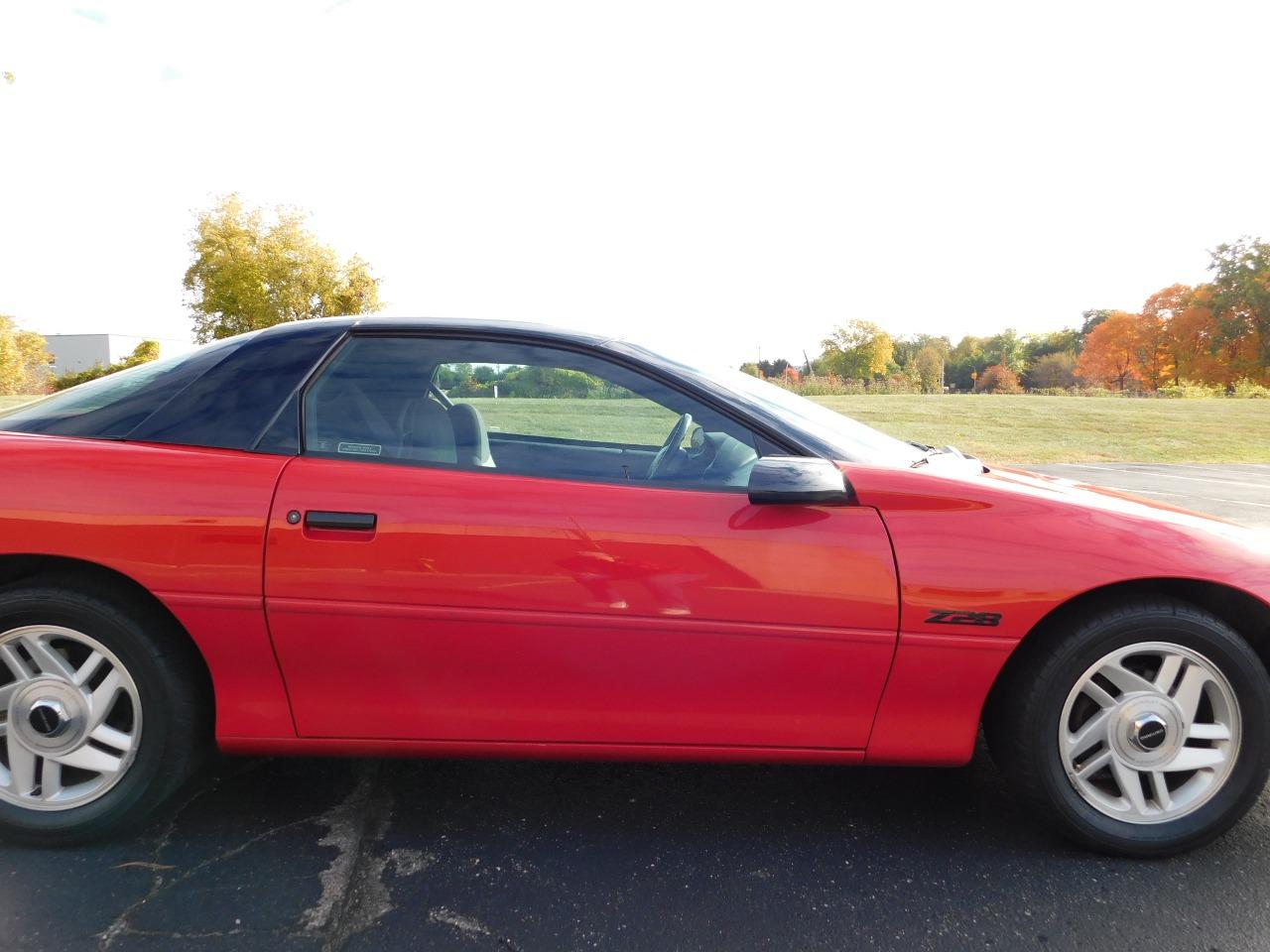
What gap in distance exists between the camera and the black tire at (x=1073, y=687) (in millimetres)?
2182

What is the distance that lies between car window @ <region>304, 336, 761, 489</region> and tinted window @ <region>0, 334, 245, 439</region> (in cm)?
40

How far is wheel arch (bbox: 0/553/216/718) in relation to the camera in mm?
2209

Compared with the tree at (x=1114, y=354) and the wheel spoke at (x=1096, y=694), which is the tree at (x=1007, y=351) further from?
the wheel spoke at (x=1096, y=694)

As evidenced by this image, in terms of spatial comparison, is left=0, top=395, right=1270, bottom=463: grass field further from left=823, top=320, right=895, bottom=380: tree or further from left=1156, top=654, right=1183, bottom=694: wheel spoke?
left=823, top=320, right=895, bottom=380: tree

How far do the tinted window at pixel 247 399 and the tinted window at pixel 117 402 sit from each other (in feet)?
0.14

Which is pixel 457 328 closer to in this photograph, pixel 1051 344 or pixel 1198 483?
pixel 1198 483

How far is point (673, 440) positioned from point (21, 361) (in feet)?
164

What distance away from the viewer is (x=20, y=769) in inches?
88.8

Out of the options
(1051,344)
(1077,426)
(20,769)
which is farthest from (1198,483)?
(1051,344)

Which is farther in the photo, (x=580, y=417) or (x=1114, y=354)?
(x=1114, y=354)

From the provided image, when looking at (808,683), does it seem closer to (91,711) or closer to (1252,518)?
(91,711)

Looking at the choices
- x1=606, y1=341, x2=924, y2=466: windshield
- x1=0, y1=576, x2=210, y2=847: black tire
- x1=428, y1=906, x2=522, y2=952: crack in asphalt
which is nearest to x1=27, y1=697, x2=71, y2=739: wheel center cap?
x1=0, y1=576, x2=210, y2=847: black tire

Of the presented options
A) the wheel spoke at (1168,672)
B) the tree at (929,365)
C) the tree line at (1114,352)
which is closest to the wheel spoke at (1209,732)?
the wheel spoke at (1168,672)

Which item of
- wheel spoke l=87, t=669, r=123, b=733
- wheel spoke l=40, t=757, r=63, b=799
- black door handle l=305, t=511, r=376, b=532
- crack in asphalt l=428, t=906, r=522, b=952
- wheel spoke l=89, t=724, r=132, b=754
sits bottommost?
crack in asphalt l=428, t=906, r=522, b=952
